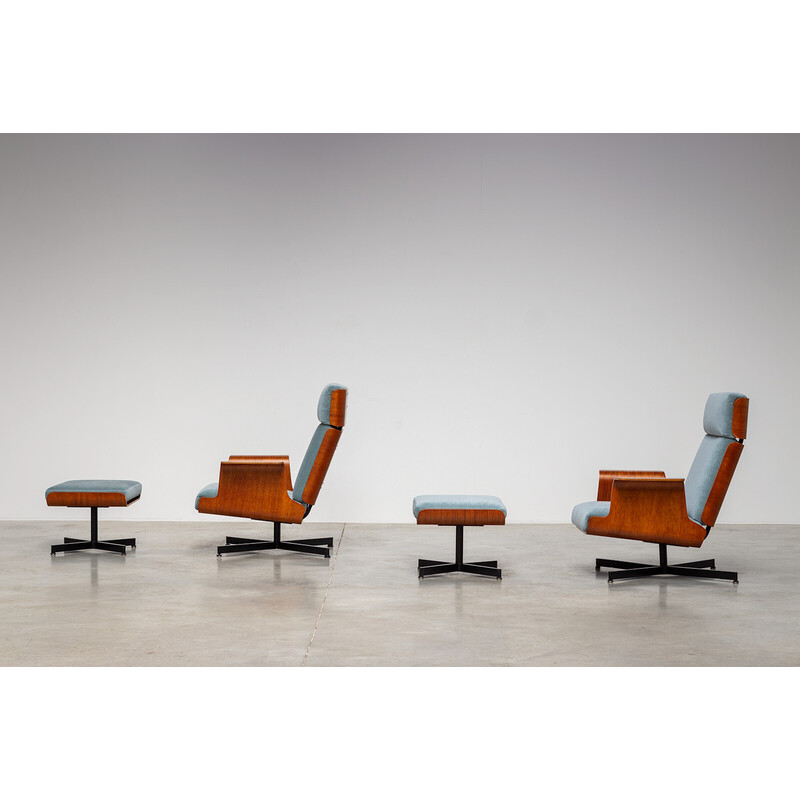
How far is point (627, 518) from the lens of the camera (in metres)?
4.80

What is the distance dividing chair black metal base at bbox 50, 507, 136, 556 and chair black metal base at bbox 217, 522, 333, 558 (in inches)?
25.1

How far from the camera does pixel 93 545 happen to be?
5.82 meters

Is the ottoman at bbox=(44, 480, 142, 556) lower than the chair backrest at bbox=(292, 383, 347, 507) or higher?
lower

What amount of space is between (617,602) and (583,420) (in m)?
3.07

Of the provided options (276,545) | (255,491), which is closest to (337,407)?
(255,491)

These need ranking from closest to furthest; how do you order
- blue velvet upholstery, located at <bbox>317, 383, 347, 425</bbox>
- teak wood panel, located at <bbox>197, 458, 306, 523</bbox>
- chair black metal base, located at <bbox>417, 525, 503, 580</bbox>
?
1. chair black metal base, located at <bbox>417, 525, 503, 580</bbox>
2. teak wood panel, located at <bbox>197, 458, 306, 523</bbox>
3. blue velvet upholstery, located at <bbox>317, 383, 347, 425</bbox>

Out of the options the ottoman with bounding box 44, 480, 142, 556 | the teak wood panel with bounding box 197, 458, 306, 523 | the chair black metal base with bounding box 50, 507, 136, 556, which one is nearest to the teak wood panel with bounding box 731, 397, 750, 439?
the teak wood panel with bounding box 197, 458, 306, 523

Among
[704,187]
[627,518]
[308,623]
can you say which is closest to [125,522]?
[308,623]

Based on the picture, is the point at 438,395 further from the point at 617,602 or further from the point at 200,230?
the point at 617,602

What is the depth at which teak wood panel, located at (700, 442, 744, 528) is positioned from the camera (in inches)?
190

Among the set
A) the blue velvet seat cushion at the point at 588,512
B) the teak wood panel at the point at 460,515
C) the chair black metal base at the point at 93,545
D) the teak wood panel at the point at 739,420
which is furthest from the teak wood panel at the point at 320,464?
the teak wood panel at the point at 739,420

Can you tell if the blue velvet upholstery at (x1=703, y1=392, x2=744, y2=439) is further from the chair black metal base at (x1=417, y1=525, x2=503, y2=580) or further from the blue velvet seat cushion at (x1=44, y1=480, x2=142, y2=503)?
the blue velvet seat cushion at (x1=44, y1=480, x2=142, y2=503)

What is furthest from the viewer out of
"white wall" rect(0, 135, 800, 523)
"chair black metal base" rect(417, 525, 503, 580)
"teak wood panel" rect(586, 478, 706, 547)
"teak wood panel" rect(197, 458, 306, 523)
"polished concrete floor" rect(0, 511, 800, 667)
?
"white wall" rect(0, 135, 800, 523)

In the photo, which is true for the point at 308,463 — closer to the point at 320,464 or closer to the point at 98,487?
the point at 320,464
